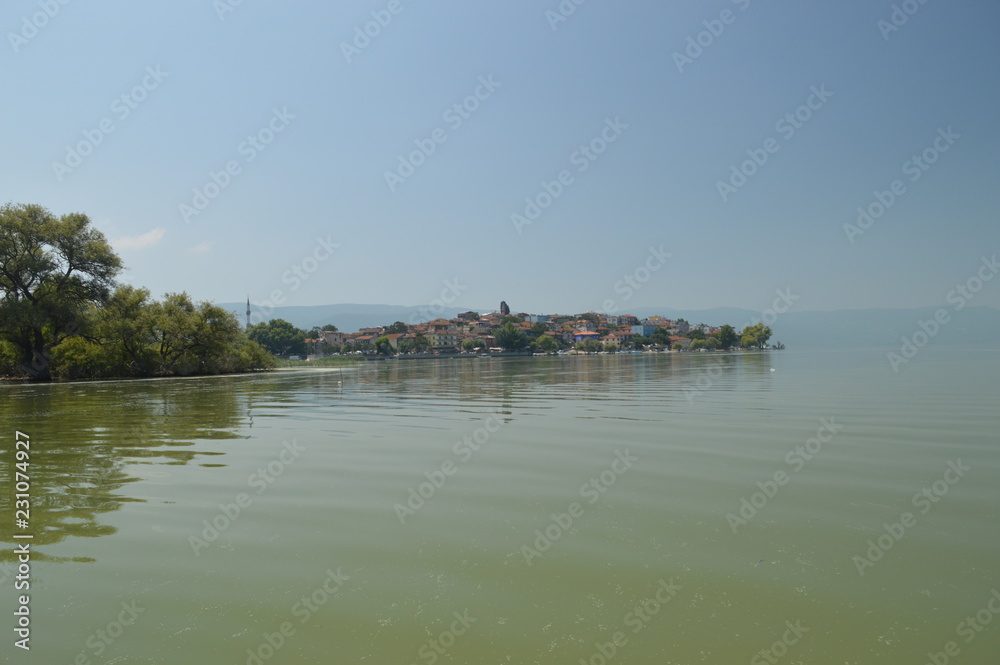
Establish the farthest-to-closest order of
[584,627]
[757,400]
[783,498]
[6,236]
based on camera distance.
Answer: [6,236] → [757,400] → [783,498] → [584,627]

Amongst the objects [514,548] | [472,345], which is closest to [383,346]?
[472,345]

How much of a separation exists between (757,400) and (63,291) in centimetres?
4830

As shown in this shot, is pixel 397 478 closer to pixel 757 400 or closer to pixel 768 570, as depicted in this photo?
pixel 768 570

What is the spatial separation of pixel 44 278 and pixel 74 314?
3321mm

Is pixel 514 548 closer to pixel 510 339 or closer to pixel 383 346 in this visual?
pixel 383 346

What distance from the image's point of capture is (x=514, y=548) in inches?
263

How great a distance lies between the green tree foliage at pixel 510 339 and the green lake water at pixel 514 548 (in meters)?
173

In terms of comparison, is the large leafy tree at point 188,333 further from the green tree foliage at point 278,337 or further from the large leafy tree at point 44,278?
the green tree foliage at point 278,337

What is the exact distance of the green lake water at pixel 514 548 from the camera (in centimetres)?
461

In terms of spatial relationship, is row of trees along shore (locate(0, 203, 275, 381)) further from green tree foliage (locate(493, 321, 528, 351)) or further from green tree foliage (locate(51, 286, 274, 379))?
green tree foliage (locate(493, 321, 528, 351))

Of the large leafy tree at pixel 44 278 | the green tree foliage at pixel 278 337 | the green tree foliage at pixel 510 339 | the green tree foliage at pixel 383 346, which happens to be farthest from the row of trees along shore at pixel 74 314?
the green tree foliage at pixel 510 339

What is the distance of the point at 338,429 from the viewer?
16594 mm

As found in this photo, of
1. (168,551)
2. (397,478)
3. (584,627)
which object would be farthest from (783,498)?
(168,551)

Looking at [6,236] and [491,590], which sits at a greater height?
[6,236]
